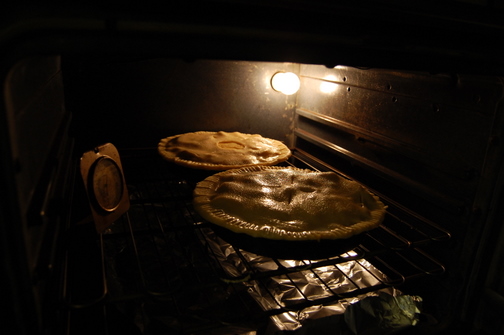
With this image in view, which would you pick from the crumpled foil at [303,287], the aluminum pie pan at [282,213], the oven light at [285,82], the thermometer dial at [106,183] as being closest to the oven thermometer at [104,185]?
the thermometer dial at [106,183]

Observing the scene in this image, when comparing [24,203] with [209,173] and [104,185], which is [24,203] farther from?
[209,173]

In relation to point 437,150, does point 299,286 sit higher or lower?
lower

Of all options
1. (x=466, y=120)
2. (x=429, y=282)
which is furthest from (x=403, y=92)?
(x=429, y=282)

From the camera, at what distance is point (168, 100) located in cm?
191

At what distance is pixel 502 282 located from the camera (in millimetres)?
1150

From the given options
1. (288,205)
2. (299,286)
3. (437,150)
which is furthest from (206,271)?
(437,150)

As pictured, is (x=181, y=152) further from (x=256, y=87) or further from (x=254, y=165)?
(x=256, y=87)

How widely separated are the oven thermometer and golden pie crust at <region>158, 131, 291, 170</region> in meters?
0.35

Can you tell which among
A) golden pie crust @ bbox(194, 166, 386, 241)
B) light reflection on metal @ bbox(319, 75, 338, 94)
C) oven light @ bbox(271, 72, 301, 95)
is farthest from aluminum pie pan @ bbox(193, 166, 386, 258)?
oven light @ bbox(271, 72, 301, 95)

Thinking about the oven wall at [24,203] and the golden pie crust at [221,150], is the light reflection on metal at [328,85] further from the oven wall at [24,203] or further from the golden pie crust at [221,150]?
the oven wall at [24,203]

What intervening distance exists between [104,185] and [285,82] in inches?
45.6

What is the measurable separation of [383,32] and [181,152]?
1.14m

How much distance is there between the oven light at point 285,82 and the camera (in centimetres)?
204

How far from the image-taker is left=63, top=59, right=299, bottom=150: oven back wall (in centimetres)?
175
